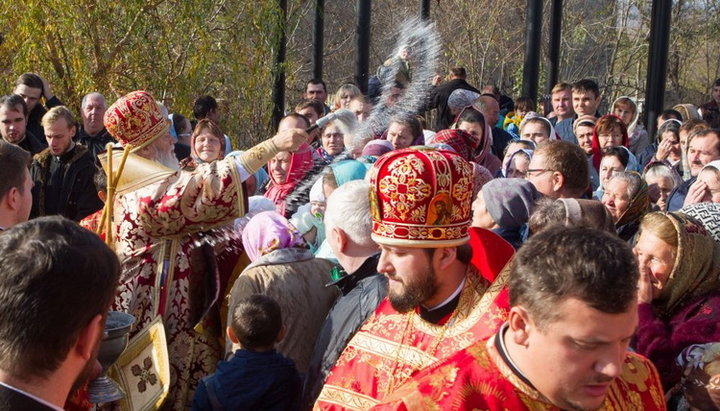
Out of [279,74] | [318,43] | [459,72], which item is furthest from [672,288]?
[318,43]

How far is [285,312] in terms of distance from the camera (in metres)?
4.37

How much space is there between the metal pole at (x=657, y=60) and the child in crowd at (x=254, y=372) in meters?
12.4

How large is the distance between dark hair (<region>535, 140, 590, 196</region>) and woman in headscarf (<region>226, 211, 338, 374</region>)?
47.9 inches

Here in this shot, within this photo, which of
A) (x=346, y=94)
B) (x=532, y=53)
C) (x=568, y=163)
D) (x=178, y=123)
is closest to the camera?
(x=568, y=163)

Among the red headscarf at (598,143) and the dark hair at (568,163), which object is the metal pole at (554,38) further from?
the dark hair at (568,163)

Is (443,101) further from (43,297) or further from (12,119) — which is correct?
(43,297)

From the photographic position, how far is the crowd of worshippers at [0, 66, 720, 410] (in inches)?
82.2

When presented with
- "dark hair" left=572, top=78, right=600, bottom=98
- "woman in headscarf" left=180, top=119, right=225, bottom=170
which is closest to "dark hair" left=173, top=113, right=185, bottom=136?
"woman in headscarf" left=180, top=119, right=225, bottom=170

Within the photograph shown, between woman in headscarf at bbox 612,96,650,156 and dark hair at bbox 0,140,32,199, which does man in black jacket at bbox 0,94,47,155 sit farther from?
woman in headscarf at bbox 612,96,650,156

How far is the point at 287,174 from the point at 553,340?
4393 mm

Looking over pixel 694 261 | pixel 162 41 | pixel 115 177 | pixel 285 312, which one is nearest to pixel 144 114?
pixel 115 177

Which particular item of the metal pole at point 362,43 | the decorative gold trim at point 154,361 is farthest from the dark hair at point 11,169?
the metal pole at point 362,43

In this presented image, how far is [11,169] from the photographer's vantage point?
3.54 m

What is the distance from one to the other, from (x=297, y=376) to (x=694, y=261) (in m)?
1.77
